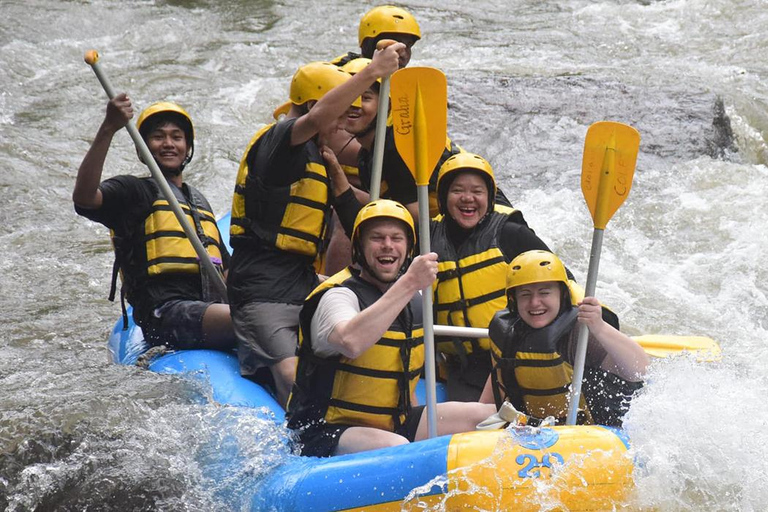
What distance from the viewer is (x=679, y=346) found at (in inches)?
155

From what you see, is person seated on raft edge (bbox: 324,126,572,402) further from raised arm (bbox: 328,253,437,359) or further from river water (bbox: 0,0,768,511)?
raised arm (bbox: 328,253,437,359)

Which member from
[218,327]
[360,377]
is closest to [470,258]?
[360,377]

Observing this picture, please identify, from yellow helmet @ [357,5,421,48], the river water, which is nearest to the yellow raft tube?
the river water

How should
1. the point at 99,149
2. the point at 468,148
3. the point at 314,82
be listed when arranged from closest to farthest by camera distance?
the point at 314,82
the point at 99,149
the point at 468,148

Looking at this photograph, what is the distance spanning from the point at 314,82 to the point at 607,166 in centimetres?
113

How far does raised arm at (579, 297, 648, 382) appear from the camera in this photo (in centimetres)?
309

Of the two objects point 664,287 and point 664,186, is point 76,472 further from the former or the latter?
point 664,186

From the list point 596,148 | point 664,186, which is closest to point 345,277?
point 596,148

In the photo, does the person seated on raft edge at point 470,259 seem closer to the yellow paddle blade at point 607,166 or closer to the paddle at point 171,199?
the yellow paddle blade at point 607,166

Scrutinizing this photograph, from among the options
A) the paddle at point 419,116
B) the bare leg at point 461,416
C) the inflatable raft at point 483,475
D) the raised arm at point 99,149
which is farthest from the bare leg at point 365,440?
the raised arm at point 99,149

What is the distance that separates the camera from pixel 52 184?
759cm

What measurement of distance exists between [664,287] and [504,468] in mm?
3583

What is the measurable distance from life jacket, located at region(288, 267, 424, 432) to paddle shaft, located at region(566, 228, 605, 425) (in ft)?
1.67

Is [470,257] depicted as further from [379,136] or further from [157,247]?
[157,247]
